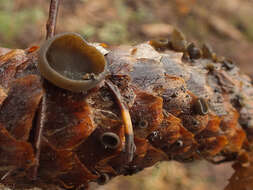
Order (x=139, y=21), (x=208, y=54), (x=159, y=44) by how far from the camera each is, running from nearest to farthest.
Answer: (x=159, y=44), (x=208, y=54), (x=139, y=21)

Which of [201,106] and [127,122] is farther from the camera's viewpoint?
[201,106]

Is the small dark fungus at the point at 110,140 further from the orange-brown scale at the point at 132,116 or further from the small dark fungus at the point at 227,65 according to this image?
the small dark fungus at the point at 227,65

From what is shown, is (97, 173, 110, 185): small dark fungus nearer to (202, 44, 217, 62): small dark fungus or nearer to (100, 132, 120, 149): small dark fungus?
(100, 132, 120, 149): small dark fungus

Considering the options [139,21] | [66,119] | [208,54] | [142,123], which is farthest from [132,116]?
[139,21]

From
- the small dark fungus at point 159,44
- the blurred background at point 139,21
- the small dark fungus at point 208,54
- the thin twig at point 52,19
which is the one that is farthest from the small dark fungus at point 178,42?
the blurred background at point 139,21

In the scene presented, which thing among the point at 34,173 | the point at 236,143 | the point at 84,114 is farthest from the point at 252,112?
the point at 34,173

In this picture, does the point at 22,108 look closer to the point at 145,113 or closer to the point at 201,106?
the point at 145,113

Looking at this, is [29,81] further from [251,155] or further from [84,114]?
[251,155]
